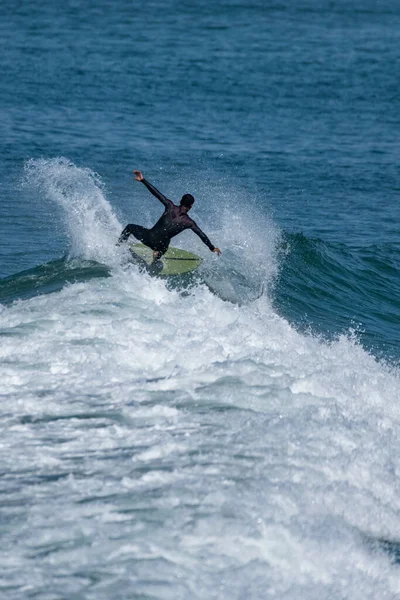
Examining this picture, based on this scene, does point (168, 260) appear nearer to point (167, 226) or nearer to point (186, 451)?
point (167, 226)

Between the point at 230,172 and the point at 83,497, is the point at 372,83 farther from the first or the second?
the point at 83,497

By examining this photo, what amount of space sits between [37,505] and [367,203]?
1926 centimetres

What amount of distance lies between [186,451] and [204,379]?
1724 mm

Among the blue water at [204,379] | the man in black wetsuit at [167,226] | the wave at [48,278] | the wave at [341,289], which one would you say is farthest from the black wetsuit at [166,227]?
the wave at [341,289]

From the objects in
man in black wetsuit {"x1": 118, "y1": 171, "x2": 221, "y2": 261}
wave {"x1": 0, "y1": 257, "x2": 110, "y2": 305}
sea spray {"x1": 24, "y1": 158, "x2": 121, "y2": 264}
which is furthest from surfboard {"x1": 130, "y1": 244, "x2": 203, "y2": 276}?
wave {"x1": 0, "y1": 257, "x2": 110, "y2": 305}

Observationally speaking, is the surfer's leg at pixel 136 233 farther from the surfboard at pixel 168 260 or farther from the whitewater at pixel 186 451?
the whitewater at pixel 186 451

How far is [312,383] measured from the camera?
1118 centimetres

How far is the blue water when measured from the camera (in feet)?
25.7

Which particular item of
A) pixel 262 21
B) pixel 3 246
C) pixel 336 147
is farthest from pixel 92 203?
pixel 262 21

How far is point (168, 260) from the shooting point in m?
15.6

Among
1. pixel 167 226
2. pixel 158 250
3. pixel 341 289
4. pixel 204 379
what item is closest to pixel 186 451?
pixel 204 379

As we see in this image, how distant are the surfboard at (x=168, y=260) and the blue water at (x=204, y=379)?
30cm

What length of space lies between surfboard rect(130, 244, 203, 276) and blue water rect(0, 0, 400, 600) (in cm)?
30

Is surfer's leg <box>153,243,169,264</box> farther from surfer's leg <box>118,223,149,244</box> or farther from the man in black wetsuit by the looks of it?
surfer's leg <box>118,223,149,244</box>
